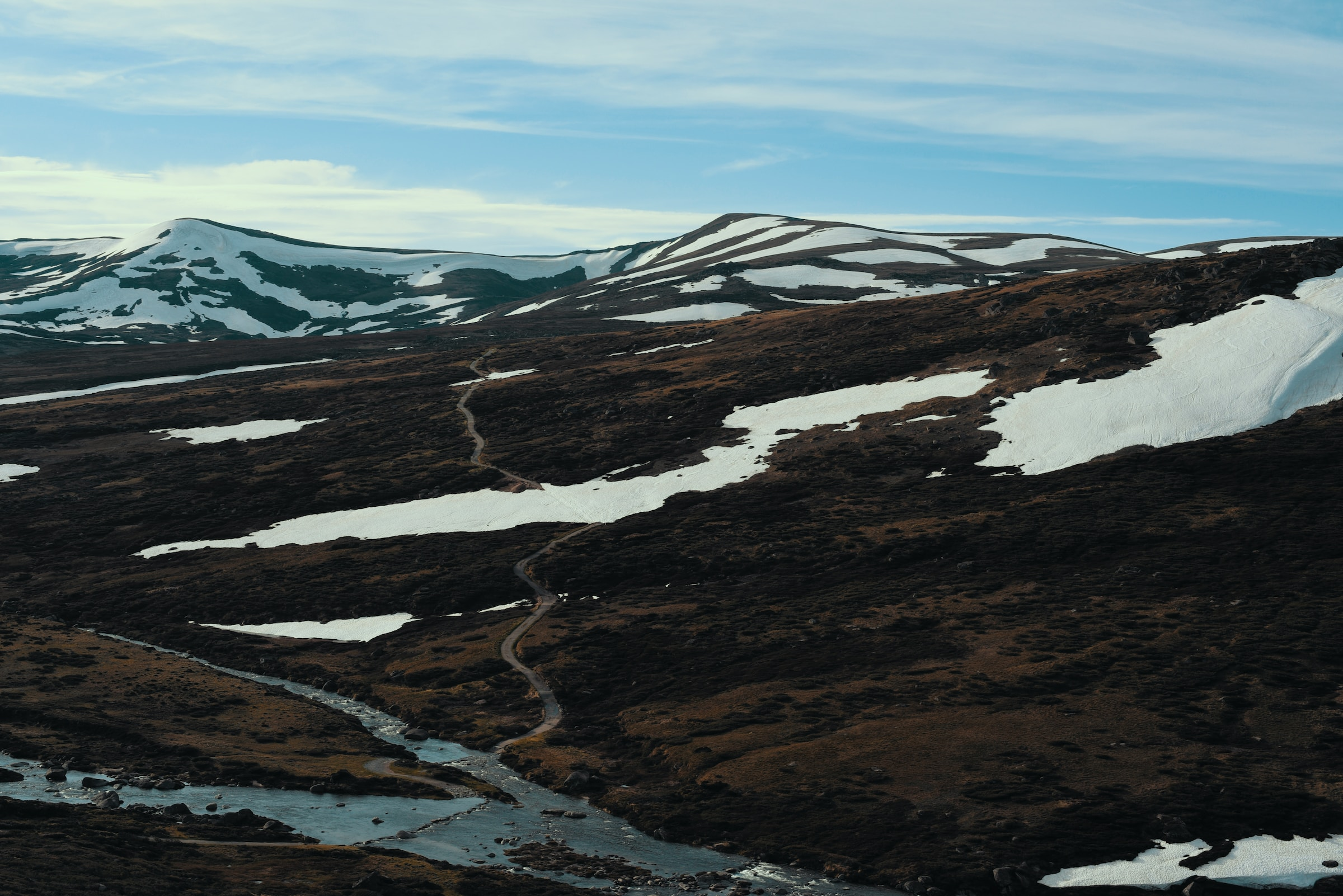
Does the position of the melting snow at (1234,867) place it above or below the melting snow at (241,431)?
below

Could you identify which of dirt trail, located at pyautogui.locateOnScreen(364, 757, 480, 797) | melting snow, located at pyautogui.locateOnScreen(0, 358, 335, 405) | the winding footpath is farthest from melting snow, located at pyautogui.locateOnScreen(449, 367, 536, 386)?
dirt trail, located at pyautogui.locateOnScreen(364, 757, 480, 797)

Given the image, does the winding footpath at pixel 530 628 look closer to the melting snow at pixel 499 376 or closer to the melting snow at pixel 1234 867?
the melting snow at pixel 1234 867

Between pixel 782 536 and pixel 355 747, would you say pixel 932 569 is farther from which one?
pixel 355 747

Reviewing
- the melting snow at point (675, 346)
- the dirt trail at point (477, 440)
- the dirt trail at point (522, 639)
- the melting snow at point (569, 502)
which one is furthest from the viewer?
the melting snow at point (675, 346)

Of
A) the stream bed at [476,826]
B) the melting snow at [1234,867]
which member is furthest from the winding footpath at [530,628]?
the melting snow at [1234,867]

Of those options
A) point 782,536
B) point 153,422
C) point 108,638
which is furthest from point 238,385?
point 782,536

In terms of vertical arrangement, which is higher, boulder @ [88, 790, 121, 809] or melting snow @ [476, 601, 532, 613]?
boulder @ [88, 790, 121, 809]

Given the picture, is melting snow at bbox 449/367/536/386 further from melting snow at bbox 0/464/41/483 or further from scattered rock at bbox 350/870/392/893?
scattered rock at bbox 350/870/392/893
